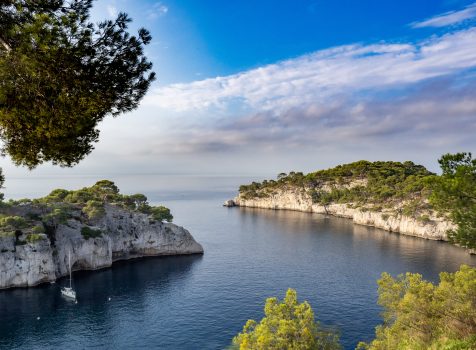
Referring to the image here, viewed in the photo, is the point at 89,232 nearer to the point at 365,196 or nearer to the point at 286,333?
the point at 286,333

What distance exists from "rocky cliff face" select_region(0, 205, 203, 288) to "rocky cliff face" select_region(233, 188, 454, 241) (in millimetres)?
54597

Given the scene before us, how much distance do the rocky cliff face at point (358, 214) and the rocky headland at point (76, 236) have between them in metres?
56.1

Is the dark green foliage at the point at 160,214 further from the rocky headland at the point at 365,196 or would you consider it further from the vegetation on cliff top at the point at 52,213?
the rocky headland at the point at 365,196

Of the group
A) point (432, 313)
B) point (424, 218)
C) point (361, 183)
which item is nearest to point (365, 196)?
point (361, 183)

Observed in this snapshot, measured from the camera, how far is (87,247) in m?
60.1

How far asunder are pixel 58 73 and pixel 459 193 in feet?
67.9

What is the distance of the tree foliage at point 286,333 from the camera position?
19.2m

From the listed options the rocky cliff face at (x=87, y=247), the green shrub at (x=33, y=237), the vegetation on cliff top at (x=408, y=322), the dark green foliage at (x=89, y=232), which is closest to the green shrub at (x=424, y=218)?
the rocky cliff face at (x=87, y=247)

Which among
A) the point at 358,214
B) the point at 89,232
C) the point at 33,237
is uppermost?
the point at 358,214

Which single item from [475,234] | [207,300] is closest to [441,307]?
[475,234]

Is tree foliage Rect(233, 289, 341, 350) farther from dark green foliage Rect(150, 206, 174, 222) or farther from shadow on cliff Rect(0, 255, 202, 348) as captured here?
dark green foliage Rect(150, 206, 174, 222)

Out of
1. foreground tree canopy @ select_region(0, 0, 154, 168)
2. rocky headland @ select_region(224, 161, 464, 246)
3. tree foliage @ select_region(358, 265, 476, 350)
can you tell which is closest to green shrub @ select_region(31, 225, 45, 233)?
foreground tree canopy @ select_region(0, 0, 154, 168)

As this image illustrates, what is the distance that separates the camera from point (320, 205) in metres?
152

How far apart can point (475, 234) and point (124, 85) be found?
2059cm
